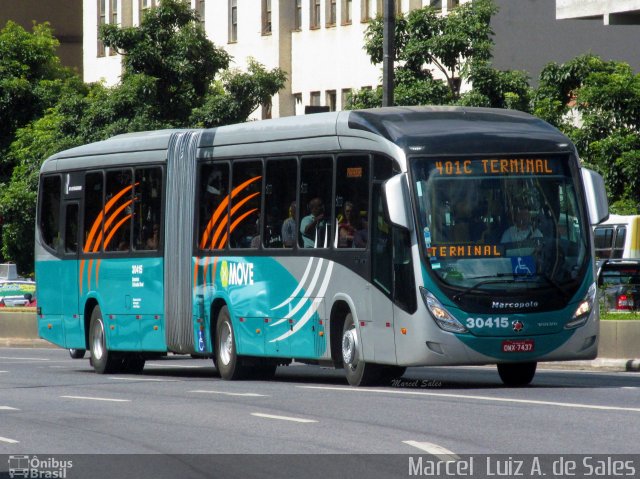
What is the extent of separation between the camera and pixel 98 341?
26.6m

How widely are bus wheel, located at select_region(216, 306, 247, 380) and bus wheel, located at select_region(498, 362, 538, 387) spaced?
386 cm

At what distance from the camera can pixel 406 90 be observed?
41.4 m

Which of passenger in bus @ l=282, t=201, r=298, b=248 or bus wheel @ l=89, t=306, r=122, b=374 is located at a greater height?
passenger in bus @ l=282, t=201, r=298, b=248

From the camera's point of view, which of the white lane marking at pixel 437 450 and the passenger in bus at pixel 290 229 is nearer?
the white lane marking at pixel 437 450

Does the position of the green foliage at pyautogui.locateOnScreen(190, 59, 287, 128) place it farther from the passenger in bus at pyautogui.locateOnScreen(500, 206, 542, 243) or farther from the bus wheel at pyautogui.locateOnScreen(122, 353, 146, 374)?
the passenger in bus at pyautogui.locateOnScreen(500, 206, 542, 243)

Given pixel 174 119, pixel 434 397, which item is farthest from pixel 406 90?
pixel 434 397

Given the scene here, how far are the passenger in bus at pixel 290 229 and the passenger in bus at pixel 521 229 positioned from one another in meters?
3.28

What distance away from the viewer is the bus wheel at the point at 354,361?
65.8 ft

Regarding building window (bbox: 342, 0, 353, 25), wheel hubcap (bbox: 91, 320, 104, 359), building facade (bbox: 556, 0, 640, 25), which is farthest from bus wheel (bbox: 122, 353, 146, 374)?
building window (bbox: 342, 0, 353, 25)

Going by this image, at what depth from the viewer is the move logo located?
22391mm

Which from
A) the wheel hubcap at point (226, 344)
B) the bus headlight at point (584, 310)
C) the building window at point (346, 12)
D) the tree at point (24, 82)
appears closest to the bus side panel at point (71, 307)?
the wheel hubcap at point (226, 344)

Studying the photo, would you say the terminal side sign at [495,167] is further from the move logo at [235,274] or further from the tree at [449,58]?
the tree at [449,58]

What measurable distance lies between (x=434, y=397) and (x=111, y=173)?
9.55 metres

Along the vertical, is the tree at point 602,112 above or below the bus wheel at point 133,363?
above
